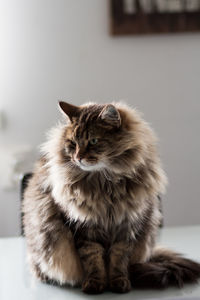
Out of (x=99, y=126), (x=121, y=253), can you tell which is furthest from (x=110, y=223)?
(x=99, y=126)

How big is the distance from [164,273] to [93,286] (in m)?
0.21

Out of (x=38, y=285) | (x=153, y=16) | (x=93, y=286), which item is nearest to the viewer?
(x=93, y=286)

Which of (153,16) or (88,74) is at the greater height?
(153,16)

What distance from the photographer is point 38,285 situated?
1.17 m

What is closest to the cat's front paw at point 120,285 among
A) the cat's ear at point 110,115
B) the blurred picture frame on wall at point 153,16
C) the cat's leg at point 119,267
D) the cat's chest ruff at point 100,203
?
the cat's leg at point 119,267

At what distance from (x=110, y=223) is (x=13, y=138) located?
1479 millimetres

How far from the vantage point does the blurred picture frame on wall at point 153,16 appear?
7.70 feet

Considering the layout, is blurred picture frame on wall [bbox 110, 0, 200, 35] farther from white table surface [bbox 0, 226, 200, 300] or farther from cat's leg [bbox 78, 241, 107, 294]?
cat's leg [bbox 78, 241, 107, 294]

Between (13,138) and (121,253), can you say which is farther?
(13,138)

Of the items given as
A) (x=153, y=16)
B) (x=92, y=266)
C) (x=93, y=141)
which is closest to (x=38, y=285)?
(x=92, y=266)

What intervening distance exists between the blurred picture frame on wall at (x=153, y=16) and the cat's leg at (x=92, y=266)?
1568 mm

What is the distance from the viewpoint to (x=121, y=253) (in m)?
1.11

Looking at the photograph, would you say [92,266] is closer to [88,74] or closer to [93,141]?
[93,141]

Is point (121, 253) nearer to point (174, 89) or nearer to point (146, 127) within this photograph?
point (146, 127)
